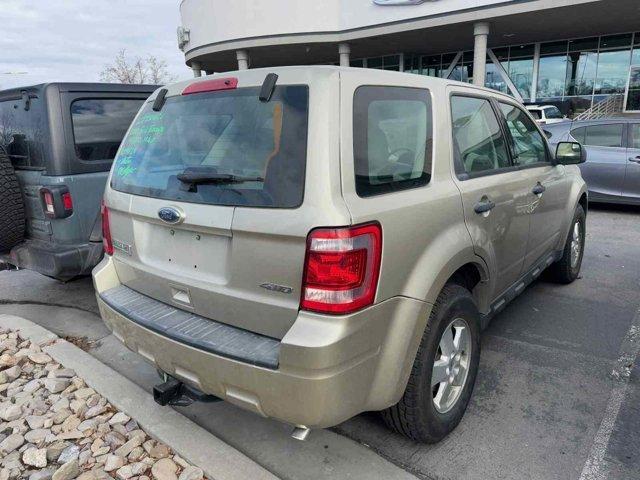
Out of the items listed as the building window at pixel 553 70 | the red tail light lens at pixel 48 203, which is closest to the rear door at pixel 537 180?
the red tail light lens at pixel 48 203

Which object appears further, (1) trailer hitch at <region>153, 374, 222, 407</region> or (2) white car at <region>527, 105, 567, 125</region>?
(2) white car at <region>527, 105, 567, 125</region>

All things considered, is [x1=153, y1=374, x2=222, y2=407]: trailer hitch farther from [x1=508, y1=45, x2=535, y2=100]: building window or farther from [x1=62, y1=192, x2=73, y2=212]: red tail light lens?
[x1=508, y1=45, x2=535, y2=100]: building window

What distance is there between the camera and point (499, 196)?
2.91 metres

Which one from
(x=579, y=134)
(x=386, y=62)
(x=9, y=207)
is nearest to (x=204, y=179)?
(x=9, y=207)

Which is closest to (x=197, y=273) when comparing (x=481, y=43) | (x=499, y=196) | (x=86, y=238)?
(x=499, y=196)

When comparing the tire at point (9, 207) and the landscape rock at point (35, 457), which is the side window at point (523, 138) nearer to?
the landscape rock at point (35, 457)

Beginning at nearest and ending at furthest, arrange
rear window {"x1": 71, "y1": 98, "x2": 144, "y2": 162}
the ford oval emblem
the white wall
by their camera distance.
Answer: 1. the ford oval emblem
2. rear window {"x1": 71, "y1": 98, "x2": 144, "y2": 162}
3. the white wall

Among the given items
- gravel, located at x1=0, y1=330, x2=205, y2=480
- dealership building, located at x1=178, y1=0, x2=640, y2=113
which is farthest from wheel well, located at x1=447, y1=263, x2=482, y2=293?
dealership building, located at x1=178, y1=0, x2=640, y2=113

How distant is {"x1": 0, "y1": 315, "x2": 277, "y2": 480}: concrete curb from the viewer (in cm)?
234

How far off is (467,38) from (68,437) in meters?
22.1

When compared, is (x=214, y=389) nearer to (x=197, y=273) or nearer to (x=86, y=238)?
(x=197, y=273)

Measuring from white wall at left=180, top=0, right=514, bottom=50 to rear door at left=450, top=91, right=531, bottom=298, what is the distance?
16.2 m

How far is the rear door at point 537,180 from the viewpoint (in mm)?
3445

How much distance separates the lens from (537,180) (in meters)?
3.52
